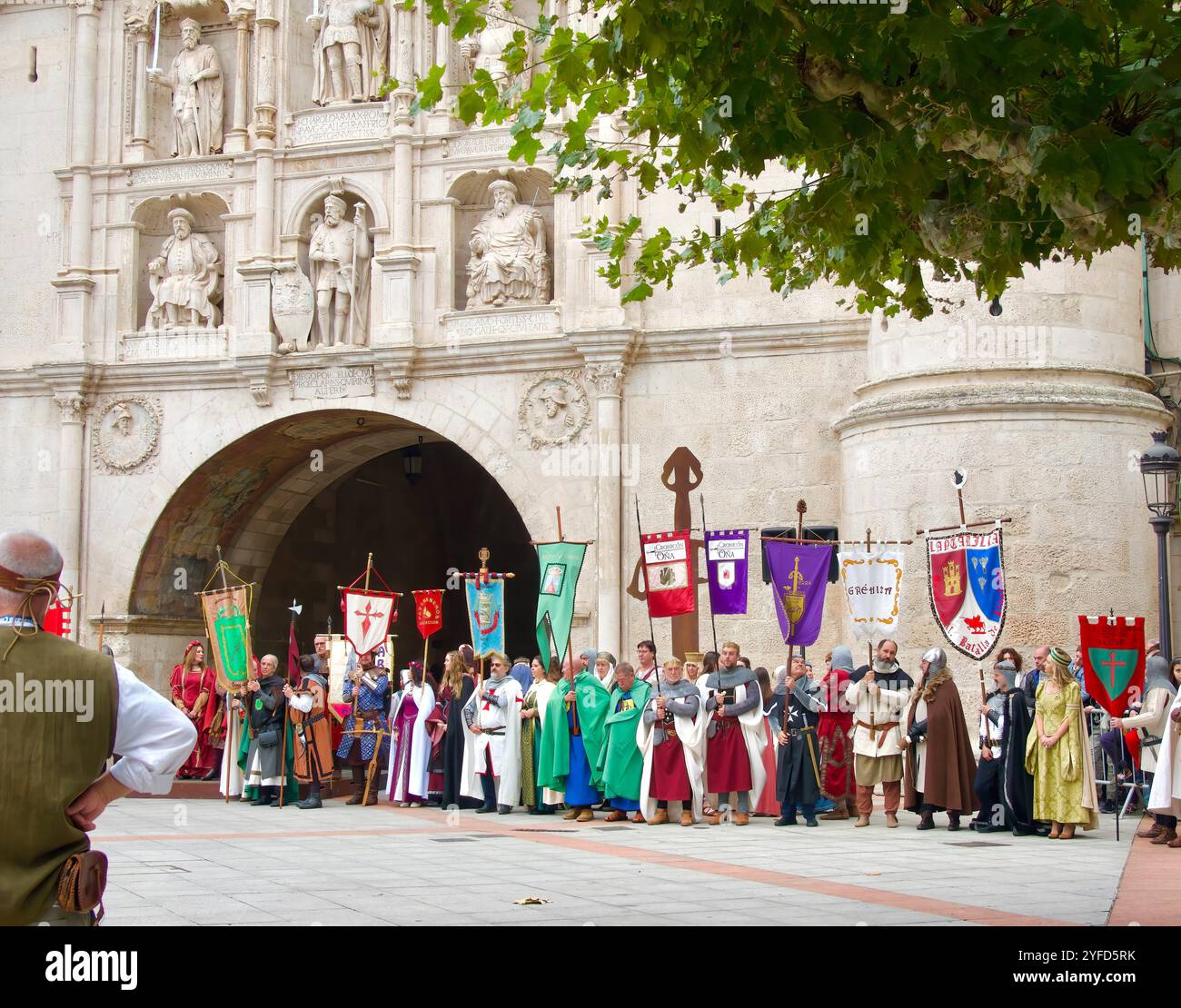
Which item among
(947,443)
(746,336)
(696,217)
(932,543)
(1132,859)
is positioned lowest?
(1132,859)

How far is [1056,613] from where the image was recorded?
664 inches

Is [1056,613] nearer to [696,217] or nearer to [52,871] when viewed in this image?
[696,217]

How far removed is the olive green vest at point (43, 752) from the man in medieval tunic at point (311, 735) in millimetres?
12723

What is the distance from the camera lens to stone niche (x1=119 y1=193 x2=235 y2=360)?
2256cm

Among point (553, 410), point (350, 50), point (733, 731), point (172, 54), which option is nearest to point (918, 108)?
point (733, 731)

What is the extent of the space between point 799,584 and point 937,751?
2332 millimetres

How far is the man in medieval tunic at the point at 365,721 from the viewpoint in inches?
703

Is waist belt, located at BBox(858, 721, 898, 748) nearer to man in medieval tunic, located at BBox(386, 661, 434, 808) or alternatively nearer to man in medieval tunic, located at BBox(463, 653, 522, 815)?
man in medieval tunic, located at BBox(463, 653, 522, 815)

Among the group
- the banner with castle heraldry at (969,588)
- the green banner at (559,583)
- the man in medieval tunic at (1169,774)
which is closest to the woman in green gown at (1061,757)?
the banner with castle heraldry at (969,588)

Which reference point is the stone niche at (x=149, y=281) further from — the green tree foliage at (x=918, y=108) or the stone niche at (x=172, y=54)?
the green tree foliage at (x=918, y=108)

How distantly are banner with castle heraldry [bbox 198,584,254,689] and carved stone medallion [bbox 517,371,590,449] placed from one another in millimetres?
4793

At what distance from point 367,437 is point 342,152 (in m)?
4.13

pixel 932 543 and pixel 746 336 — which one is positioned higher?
pixel 746 336
